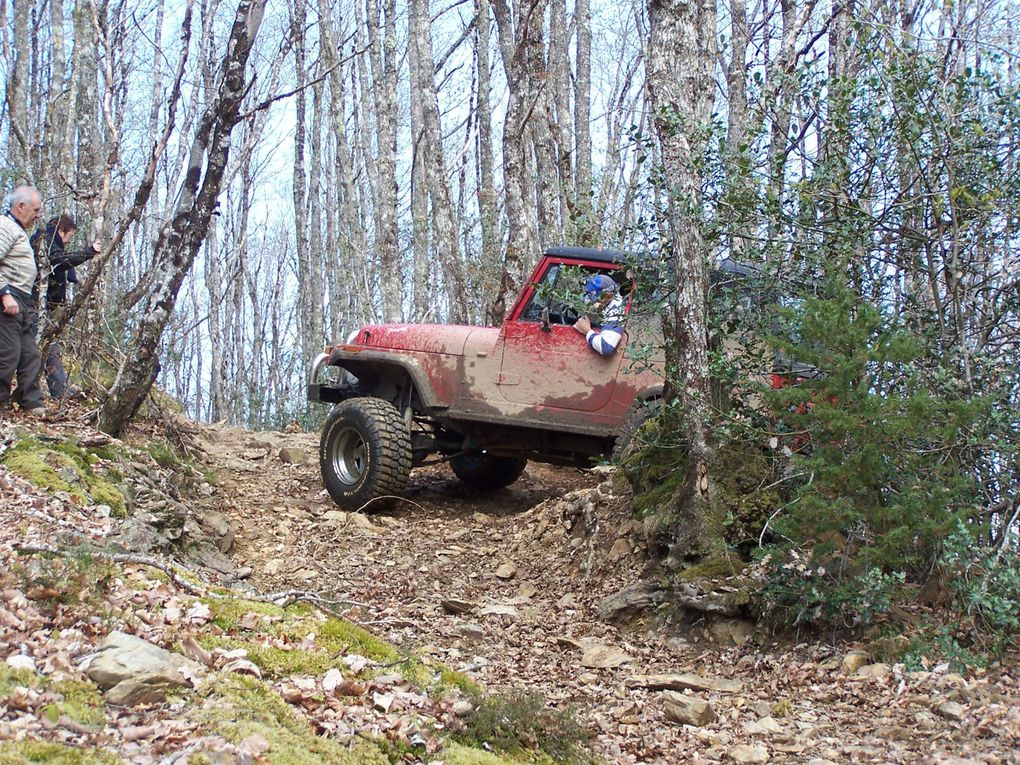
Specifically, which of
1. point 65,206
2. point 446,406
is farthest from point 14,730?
point 65,206

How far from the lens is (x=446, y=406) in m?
7.76

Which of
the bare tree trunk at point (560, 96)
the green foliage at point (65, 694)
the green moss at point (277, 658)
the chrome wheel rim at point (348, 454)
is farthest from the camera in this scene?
the bare tree trunk at point (560, 96)

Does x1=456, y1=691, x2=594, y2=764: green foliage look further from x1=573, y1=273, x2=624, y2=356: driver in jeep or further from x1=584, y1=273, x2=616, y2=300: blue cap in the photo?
x1=584, y1=273, x2=616, y2=300: blue cap

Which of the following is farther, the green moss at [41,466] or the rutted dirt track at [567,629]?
the green moss at [41,466]

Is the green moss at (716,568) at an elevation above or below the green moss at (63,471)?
below

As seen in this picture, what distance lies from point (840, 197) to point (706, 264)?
822 mm

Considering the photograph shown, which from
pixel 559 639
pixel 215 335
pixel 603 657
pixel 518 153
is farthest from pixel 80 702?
pixel 215 335

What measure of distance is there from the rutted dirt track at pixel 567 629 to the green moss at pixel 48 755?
193 cm

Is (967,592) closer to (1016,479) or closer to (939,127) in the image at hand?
(1016,479)

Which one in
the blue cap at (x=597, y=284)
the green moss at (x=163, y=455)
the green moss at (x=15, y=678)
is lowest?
the green moss at (x=163, y=455)

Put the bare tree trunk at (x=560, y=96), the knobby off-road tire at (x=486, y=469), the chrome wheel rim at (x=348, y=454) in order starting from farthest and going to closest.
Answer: the bare tree trunk at (x=560, y=96) < the knobby off-road tire at (x=486, y=469) < the chrome wheel rim at (x=348, y=454)

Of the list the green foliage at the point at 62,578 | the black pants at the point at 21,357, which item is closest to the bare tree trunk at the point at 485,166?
the black pants at the point at 21,357

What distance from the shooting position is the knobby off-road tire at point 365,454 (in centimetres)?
778

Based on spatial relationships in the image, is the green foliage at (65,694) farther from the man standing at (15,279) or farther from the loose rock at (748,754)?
the man standing at (15,279)
